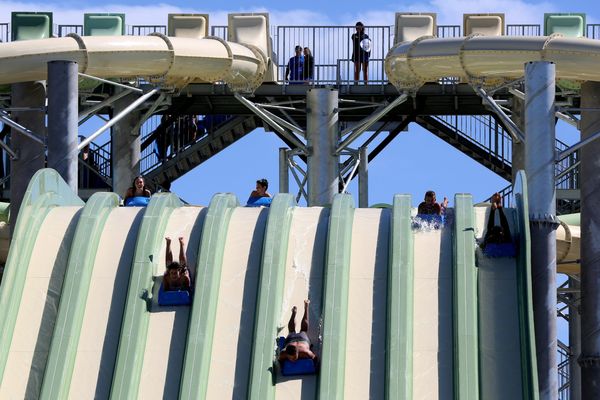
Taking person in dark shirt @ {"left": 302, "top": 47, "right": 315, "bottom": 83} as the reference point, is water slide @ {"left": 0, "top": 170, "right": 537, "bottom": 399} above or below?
below

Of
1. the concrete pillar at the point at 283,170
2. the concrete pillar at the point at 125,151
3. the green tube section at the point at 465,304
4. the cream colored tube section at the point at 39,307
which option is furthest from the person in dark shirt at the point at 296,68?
the green tube section at the point at 465,304

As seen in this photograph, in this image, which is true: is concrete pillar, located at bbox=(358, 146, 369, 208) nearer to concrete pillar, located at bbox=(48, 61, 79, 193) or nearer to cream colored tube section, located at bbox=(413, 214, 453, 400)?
concrete pillar, located at bbox=(48, 61, 79, 193)

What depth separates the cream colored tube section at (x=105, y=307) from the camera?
34.0 m

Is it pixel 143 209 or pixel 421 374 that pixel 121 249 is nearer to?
pixel 143 209

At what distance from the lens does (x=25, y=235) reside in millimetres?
36812

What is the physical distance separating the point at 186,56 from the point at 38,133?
11.6ft

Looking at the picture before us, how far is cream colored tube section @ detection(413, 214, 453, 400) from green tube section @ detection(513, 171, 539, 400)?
108 centimetres

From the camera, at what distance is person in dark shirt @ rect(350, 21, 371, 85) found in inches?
2077

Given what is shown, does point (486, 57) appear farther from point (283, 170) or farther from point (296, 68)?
point (283, 170)

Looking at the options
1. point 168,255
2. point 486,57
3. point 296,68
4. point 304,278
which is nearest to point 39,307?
point 168,255

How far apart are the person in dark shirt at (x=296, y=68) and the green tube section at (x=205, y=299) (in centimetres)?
1523

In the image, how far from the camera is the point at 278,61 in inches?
2093

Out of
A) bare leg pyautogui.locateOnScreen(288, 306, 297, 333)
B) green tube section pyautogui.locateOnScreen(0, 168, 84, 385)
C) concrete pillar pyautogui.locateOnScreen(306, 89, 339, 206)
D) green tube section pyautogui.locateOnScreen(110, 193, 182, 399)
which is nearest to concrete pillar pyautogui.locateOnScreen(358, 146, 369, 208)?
concrete pillar pyautogui.locateOnScreen(306, 89, 339, 206)

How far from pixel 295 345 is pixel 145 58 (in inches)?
567
